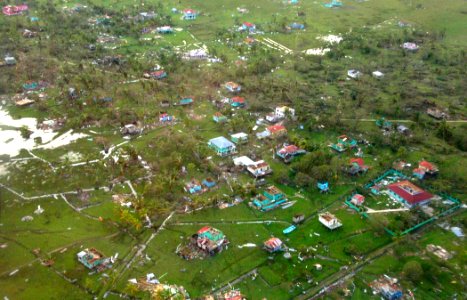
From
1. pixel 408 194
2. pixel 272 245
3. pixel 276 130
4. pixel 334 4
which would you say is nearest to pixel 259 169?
pixel 276 130

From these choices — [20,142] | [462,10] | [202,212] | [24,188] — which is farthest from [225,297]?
[462,10]

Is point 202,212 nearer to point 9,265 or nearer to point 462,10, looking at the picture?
point 9,265

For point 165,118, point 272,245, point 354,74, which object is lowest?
point 165,118

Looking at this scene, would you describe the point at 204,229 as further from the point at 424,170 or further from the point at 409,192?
the point at 424,170

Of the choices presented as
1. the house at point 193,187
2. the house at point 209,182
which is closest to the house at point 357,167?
the house at point 209,182

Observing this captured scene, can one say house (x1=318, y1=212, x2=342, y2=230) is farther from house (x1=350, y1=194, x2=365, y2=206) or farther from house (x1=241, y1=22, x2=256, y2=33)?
house (x1=241, y1=22, x2=256, y2=33)

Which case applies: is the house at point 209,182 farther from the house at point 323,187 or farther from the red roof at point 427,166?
the red roof at point 427,166
